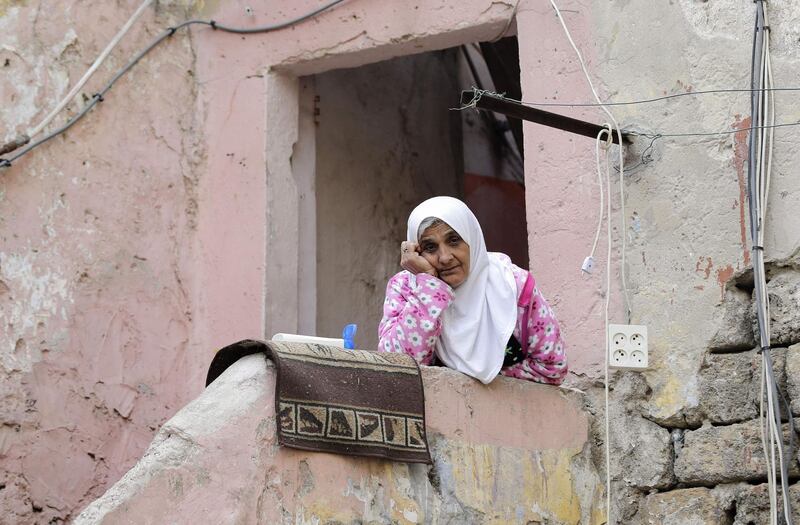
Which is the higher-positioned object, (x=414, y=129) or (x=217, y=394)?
(x=414, y=129)

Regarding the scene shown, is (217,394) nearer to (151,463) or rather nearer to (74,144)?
(151,463)

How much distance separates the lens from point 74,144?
5.26m

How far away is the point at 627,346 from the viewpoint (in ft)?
14.9

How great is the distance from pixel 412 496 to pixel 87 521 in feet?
3.32

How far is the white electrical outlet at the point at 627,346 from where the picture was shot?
4.52 metres

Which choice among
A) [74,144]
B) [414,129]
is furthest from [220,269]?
[414,129]

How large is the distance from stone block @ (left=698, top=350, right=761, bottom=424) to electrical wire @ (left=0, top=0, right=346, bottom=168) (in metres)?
2.16

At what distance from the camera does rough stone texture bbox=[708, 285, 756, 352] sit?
14.5 feet

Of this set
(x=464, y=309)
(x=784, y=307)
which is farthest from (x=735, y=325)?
(x=464, y=309)

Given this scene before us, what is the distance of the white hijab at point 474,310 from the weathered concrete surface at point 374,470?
9cm

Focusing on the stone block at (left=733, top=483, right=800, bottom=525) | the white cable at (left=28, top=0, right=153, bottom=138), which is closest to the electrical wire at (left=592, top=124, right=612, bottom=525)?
the stone block at (left=733, top=483, right=800, bottom=525)

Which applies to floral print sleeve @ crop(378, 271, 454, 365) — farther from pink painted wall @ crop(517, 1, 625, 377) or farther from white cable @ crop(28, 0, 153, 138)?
white cable @ crop(28, 0, 153, 138)

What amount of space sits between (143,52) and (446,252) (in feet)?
6.53

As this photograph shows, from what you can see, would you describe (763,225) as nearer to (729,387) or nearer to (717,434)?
(729,387)
